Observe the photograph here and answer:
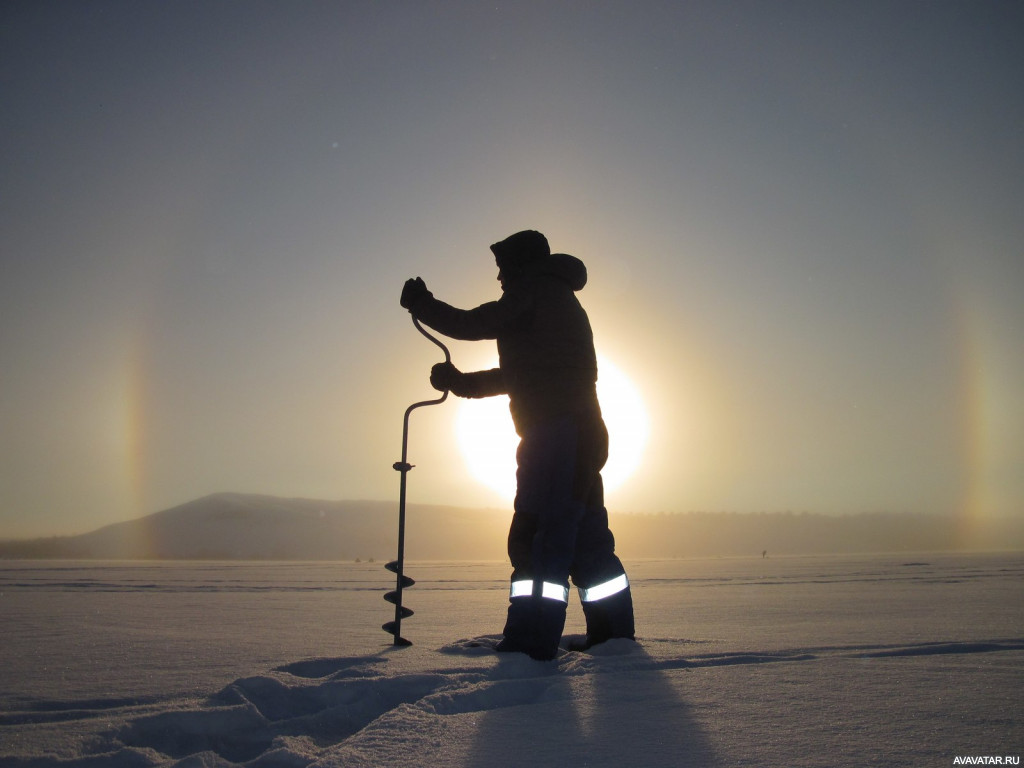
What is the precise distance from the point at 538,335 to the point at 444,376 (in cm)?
73

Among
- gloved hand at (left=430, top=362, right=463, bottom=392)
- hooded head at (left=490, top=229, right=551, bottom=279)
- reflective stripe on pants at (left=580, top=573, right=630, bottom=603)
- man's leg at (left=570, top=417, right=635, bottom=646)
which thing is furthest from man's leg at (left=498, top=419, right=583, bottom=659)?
hooded head at (left=490, top=229, right=551, bottom=279)

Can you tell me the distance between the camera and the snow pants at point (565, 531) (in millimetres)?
2873

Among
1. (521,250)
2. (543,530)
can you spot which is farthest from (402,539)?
(521,250)

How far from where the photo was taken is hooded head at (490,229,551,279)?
11.4 feet

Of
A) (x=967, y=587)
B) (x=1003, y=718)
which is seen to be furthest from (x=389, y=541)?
(x=1003, y=718)

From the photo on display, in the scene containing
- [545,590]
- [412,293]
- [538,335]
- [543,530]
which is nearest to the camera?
[545,590]

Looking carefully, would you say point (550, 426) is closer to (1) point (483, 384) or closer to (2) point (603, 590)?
(1) point (483, 384)

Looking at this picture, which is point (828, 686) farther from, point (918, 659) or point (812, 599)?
point (812, 599)

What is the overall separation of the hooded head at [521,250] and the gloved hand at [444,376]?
2.06 ft

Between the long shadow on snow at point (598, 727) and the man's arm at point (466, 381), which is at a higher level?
the man's arm at point (466, 381)

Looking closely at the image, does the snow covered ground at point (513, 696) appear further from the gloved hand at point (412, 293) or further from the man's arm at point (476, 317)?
the gloved hand at point (412, 293)

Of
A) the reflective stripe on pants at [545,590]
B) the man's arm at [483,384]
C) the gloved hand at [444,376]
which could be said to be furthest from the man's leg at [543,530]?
the gloved hand at [444,376]

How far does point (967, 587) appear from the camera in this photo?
616cm

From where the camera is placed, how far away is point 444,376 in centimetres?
372
